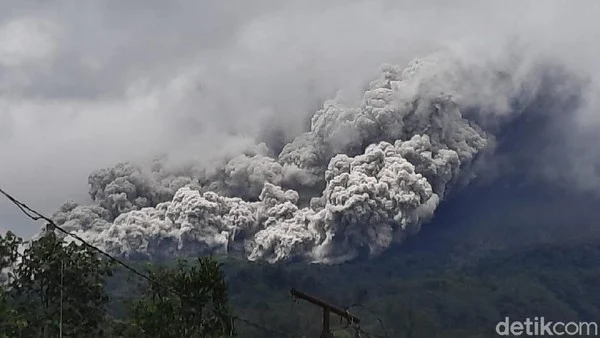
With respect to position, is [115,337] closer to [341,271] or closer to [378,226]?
[378,226]

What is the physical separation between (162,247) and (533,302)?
59.3m

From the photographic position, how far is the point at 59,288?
3481cm

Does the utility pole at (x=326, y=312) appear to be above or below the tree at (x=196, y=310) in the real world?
below

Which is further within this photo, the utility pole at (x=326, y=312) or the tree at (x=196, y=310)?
the tree at (x=196, y=310)

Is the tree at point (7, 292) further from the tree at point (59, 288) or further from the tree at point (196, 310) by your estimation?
the tree at point (196, 310)

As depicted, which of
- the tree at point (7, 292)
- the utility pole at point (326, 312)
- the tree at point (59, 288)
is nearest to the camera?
the utility pole at point (326, 312)

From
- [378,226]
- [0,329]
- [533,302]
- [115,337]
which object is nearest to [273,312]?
[378,226]

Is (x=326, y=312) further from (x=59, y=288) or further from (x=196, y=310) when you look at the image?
(x=59, y=288)

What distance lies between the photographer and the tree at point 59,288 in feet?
112

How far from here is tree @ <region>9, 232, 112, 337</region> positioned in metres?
34.0

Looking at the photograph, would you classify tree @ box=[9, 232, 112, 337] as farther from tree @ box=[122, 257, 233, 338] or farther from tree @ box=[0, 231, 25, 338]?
tree @ box=[122, 257, 233, 338]

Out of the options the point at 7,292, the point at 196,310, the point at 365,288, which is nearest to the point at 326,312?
the point at 196,310

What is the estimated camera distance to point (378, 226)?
4437 inches

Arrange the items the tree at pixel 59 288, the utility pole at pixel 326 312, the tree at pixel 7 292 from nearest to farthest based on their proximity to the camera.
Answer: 1. the utility pole at pixel 326 312
2. the tree at pixel 7 292
3. the tree at pixel 59 288
